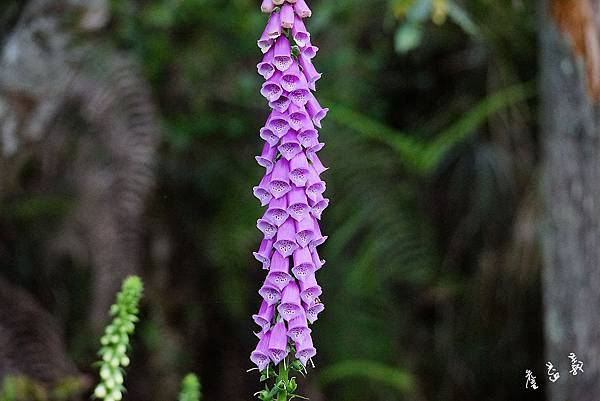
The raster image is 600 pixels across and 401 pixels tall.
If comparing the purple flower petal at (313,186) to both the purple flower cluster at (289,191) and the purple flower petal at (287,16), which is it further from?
the purple flower petal at (287,16)

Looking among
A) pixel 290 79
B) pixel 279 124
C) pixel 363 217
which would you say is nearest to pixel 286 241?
Result: pixel 279 124

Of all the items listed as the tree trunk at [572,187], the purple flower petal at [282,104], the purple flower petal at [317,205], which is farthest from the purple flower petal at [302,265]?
the tree trunk at [572,187]

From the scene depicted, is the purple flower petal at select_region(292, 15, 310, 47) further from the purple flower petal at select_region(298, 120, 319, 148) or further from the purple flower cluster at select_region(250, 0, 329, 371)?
the purple flower petal at select_region(298, 120, 319, 148)

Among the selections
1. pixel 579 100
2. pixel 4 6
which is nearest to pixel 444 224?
pixel 579 100

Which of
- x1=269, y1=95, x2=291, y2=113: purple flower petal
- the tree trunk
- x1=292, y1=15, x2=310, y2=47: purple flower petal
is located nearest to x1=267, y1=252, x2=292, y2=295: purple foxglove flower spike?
x1=269, y1=95, x2=291, y2=113: purple flower petal

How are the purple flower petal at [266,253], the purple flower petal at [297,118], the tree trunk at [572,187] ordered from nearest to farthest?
the purple flower petal at [297,118], the purple flower petal at [266,253], the tree trunk at [572,187]

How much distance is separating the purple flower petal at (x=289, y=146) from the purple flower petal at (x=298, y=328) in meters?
0.36

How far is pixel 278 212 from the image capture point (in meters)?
2.04

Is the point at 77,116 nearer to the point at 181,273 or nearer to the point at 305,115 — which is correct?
the point at 181,273

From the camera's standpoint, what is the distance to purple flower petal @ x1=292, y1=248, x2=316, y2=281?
2021mm

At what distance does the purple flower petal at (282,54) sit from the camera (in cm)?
201

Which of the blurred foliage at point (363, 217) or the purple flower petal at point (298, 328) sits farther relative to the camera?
the blurred foliage at point (363, 217)

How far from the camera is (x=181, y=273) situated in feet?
19.0

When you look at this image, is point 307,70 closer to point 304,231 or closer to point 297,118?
point 297,118
